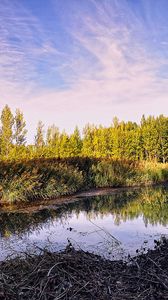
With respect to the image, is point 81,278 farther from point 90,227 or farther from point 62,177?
point 62,177

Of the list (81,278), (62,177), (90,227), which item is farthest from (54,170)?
(81,278)

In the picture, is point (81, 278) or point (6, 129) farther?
point (6, 129)

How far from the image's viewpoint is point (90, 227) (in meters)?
7.25

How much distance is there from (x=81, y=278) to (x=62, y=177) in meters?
9.15

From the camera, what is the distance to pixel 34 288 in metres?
3.32

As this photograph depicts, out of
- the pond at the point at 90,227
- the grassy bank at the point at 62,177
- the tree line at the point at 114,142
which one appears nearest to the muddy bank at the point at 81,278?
the pond at the point at 90,227

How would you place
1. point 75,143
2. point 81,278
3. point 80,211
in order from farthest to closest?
point 75,143 → point 80,211 → point 81,278

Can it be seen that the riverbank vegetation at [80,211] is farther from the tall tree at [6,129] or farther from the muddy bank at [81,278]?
the tall tree at [6,129]

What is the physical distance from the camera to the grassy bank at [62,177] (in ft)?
34.6

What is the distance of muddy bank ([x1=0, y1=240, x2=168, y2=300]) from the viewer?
327cm

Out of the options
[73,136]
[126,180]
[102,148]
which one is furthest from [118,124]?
[126,180]

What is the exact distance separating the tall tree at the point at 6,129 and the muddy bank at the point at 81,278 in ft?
82.0

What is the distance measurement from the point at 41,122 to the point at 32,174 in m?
25.5

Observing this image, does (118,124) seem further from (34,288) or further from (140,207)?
(34,288)
